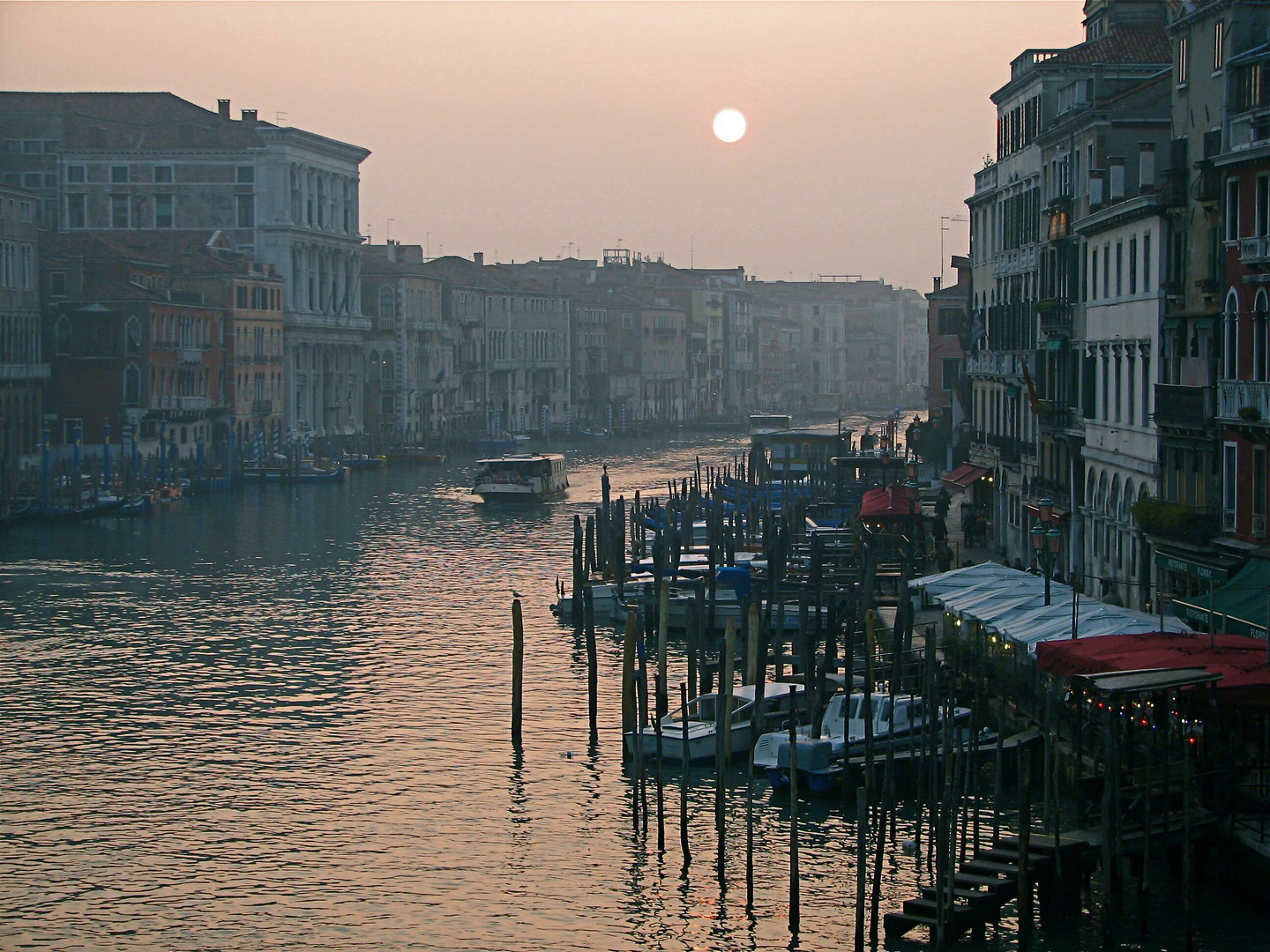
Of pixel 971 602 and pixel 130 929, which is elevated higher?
pixel 971 602

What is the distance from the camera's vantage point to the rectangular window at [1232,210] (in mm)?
23719

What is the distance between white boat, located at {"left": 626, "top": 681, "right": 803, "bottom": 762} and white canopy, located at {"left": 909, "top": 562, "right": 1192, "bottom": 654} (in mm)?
2446

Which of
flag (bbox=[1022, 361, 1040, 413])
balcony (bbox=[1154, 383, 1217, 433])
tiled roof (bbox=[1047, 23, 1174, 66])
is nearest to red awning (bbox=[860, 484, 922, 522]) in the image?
flag (bbox=[1022, 361, 1040, 413])

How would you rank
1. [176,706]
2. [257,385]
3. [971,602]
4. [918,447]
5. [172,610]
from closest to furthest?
[971,602] < [176,706] < [172,610] < [918,447] < [257,385]

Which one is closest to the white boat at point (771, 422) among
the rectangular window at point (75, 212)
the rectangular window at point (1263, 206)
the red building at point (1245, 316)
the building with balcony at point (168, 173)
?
the building with balcony at point (168, 173)

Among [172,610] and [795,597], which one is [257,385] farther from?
[795,597]

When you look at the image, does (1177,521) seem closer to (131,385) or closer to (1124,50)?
(1124,50)

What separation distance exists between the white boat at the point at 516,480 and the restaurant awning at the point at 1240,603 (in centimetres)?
4105

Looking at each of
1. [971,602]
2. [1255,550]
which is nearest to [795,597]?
[971,602]

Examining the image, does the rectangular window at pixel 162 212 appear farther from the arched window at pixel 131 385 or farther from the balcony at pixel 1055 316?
the balcony at pixel 1055 316

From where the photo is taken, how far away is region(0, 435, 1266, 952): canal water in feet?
60.7

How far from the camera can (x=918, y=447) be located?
6353 cm

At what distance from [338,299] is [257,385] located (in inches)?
461

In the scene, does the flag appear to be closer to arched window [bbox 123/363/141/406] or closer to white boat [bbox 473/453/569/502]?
white boat [bbox 473/453/569/502]
